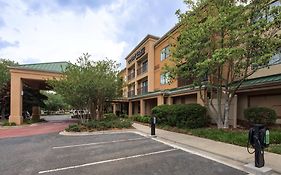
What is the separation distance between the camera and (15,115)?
26234 mm

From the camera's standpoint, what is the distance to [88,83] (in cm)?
1830

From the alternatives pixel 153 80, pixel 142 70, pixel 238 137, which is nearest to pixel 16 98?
pixel 153 80

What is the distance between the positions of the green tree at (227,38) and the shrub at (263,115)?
1446mm

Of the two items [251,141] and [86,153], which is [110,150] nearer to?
[86,153]

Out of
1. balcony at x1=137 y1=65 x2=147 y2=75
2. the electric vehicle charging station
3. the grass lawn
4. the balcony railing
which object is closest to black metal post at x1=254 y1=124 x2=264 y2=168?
the electric vehicle charging station

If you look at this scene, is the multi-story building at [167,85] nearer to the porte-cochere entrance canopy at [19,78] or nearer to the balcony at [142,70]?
the balcony at [142,70]

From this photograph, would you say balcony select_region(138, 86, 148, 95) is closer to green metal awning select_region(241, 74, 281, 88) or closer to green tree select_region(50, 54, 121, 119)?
green tree select_region(50, 54, 121, 119)

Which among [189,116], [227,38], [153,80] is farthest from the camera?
[153,80]

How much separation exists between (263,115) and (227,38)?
4774 millimetres

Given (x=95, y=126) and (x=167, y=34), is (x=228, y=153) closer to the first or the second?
(x=95, y=126)

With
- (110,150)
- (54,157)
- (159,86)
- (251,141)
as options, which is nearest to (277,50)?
(251,141)

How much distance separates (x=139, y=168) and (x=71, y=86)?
12.8m

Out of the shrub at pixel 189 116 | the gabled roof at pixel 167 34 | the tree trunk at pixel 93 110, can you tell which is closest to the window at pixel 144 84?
the gabled roof at pixel 167 34

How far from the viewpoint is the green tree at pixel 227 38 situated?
1148 centimetres
